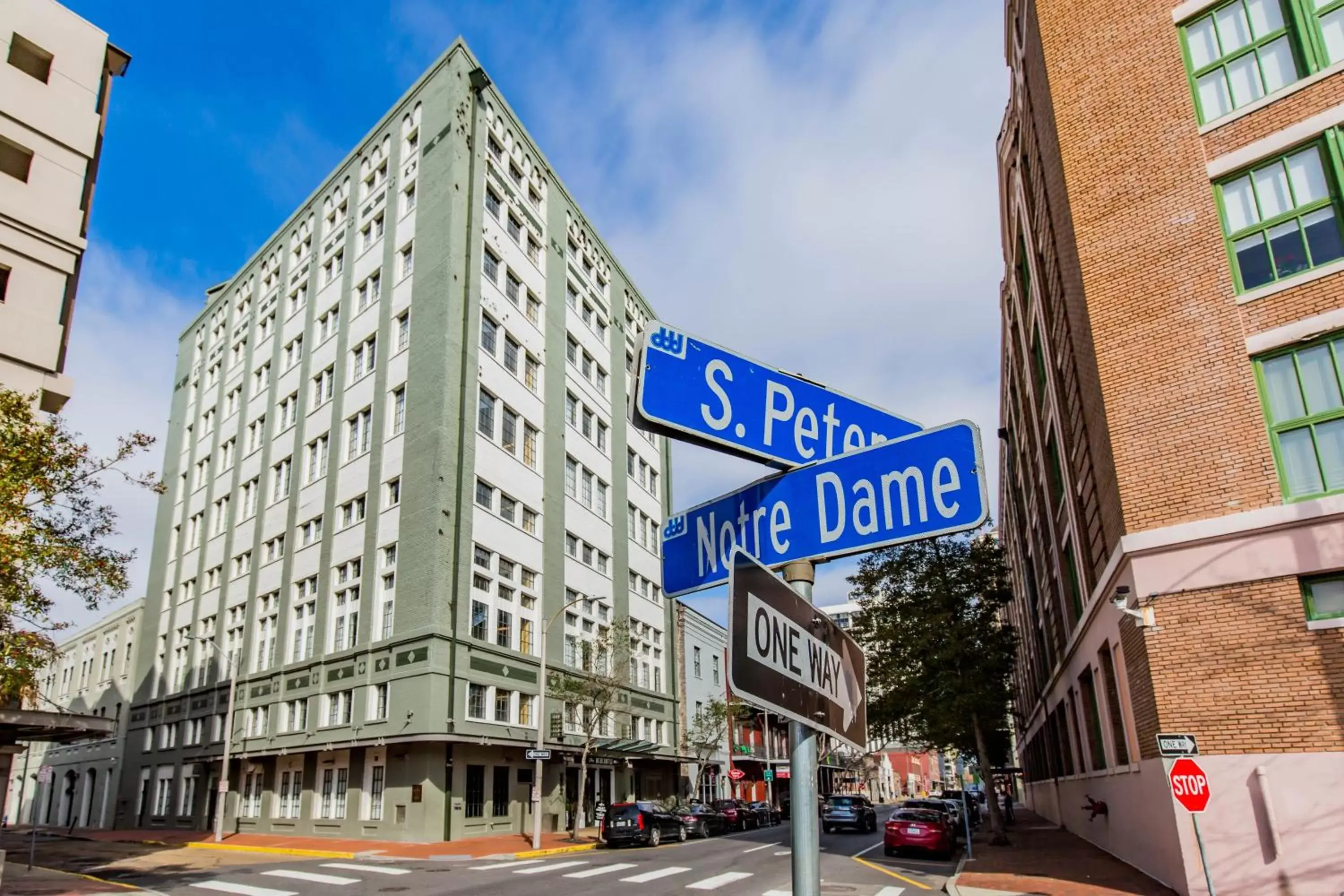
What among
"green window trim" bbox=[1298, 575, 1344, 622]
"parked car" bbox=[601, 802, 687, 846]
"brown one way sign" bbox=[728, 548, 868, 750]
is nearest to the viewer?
"brown one way sign" bbox=[728, 548, 868, 750]

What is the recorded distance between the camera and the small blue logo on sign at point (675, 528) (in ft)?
13.5

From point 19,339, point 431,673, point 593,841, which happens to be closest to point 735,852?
point 593,841

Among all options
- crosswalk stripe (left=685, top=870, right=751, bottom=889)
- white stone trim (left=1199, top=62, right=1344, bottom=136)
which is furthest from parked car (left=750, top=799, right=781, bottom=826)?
white stone trim (left=1199, top=62, right=1344, bottom=136)

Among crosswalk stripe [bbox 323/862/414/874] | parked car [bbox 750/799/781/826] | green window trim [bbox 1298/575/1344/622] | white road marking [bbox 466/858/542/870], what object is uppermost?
green window trim [bbox 1298/575/1344/622]

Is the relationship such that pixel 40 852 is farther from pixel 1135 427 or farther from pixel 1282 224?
pixel 1282 224

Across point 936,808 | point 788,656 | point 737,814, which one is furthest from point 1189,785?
point 737,814

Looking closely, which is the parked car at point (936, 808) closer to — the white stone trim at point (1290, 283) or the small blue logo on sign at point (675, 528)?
the white stone trim at point (1290, 283)

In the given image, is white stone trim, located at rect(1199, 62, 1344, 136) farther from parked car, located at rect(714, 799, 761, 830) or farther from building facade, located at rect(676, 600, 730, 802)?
building facade, located at rect(676, 600, 730, 802)

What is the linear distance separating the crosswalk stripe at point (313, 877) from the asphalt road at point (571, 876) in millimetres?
51

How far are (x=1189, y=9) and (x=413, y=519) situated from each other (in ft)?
94.4

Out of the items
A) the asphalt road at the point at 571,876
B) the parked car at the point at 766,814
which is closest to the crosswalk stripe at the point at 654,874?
the asphalt road at the point at 571,876

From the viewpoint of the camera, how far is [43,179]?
22.0 meters

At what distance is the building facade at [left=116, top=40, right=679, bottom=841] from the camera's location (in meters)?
31.9

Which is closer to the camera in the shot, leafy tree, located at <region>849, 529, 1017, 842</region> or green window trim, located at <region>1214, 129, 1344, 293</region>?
green window trim, located at <region>1214, 129, 1344, 293</region>
